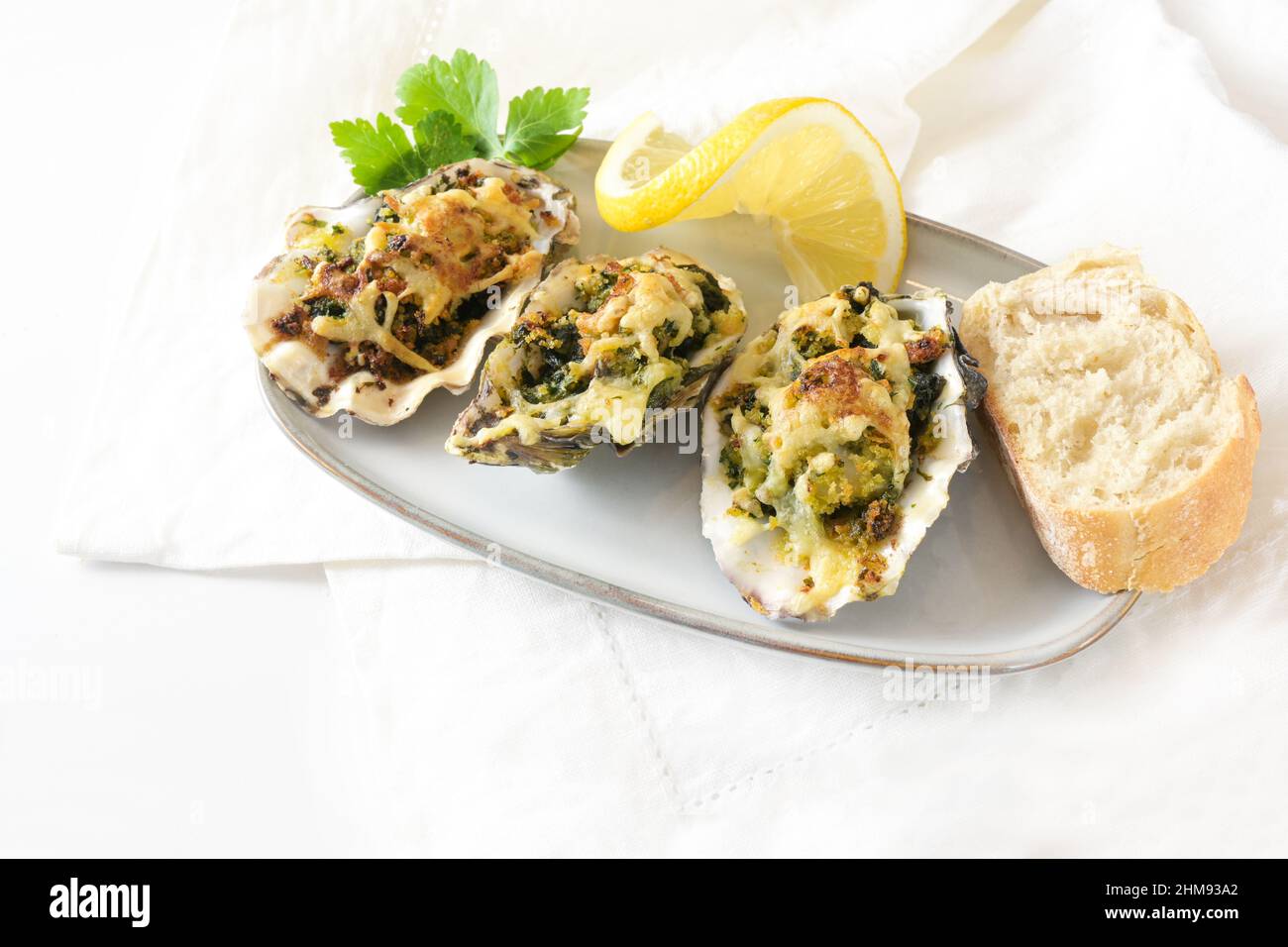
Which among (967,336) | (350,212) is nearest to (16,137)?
(350,212)

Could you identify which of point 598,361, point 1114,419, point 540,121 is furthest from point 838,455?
point 540,121

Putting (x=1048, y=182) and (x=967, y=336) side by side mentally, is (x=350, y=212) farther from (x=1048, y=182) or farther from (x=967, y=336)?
(x=1048, y=182)

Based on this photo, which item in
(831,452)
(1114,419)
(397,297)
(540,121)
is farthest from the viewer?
(540,121)

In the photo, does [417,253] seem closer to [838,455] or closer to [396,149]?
[396,149]

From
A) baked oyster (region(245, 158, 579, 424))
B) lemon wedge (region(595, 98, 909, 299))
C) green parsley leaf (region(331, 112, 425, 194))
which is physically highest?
lemon wedge (region(595, 98, 909, 299))

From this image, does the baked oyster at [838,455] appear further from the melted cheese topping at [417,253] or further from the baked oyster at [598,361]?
the melted cheese topping at [417,253]

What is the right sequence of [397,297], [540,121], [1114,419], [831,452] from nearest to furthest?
[831,452] < [1114,419] < [397,297] < [540,121]

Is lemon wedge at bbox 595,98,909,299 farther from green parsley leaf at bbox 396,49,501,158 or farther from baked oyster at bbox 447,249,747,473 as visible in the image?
green parsley leaf at bbox 396,49,501,158

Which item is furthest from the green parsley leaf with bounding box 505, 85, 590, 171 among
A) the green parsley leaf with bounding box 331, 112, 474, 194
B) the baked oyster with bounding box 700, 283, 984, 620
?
the baked oyster with bounding box 700, 283, 984, 620
